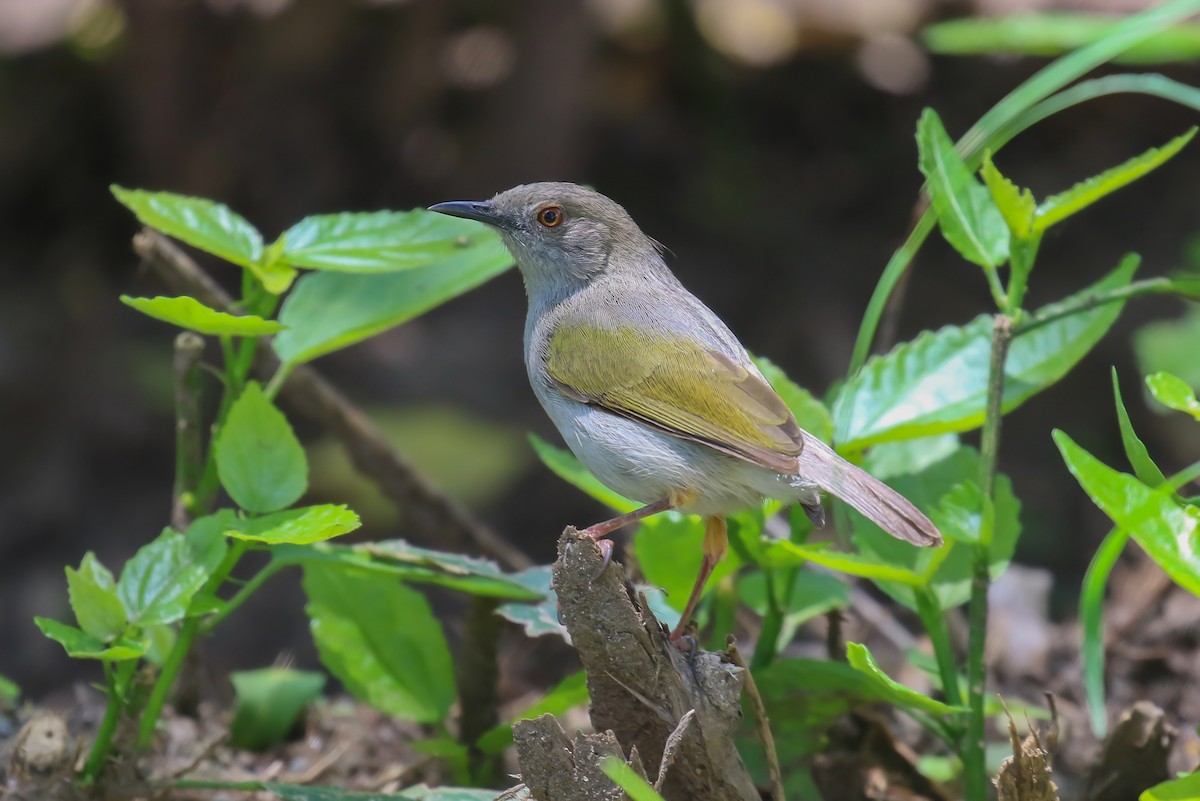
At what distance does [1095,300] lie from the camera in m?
2.74

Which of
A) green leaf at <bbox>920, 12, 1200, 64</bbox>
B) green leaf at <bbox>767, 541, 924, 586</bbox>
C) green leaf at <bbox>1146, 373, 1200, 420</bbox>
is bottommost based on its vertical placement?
green leaf at <bbox>767, 541, 924, 586</bbox>

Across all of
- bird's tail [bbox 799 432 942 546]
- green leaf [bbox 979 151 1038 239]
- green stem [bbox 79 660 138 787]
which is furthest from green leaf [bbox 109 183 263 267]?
green leaf [bbox 979 151 1038 239]

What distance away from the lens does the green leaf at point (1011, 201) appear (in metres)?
2.58

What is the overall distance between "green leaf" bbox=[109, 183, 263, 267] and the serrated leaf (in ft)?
2.13

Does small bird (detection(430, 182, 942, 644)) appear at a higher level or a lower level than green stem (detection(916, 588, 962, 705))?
higher

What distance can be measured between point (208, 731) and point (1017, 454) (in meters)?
4.58

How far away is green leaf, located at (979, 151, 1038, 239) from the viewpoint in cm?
258

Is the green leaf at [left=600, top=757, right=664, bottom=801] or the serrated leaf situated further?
the serrated leaf

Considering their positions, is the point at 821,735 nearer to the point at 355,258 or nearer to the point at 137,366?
the point at 355,258

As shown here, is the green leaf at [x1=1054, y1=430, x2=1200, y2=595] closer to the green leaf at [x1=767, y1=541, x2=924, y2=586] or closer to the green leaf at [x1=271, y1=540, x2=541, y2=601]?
the green leaf at [x1=767, y1=541, x2=924, y2=586]

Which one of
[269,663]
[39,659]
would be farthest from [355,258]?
[39,659]

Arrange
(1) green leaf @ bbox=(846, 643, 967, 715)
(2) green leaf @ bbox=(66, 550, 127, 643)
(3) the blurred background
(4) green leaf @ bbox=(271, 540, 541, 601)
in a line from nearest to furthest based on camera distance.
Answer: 1. (1) green leaf @ bbox=(846, 643, 967, 715)
2. (2) green leaf @ bbox=(66, 550, 127, 643)
3. (4) green leaf @ bbox=(271, 540, 541, 601)
4. (3) the blurred background

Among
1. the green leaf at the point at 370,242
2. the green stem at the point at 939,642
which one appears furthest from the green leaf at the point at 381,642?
the green stem at the point at 939,642

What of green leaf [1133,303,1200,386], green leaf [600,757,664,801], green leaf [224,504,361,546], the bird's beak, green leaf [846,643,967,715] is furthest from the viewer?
green leaf [1133,303,1200,386]
